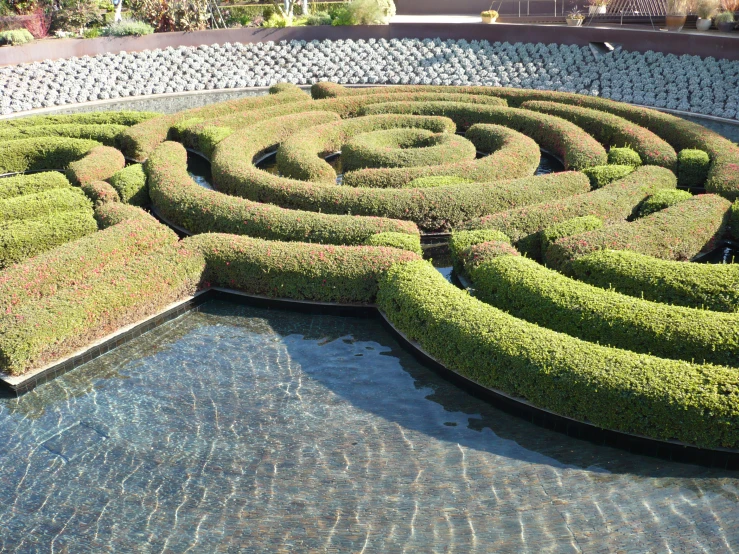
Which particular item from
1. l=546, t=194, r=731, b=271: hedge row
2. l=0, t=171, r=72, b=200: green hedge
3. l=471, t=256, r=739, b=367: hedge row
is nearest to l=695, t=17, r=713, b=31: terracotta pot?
l=546, t=194, r=731, b=271: hedge row

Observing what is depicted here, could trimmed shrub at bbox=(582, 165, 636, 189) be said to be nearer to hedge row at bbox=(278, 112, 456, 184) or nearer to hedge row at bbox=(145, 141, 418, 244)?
hedge row at bbox=(278, 112, 456, 184)

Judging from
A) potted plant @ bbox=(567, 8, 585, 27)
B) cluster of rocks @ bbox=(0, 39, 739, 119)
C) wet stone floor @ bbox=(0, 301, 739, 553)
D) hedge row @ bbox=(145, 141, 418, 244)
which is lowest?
wet stone floor @ bbox=(0, 301, 739, 553)

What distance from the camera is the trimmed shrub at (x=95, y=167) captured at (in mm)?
19359

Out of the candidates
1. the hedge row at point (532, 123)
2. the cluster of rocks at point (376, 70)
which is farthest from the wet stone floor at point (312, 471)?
the cluster of rocks at point (376, 70)

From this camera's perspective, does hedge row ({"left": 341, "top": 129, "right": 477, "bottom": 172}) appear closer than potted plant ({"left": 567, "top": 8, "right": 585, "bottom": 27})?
Yes

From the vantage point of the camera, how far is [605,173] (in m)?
18.5

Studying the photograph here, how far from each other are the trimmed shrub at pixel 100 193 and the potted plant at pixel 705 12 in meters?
26.3

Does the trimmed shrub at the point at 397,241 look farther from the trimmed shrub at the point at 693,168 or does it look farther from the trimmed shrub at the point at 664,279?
the trimmed shrub at the point at 693,168

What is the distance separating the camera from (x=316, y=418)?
11.1 meters

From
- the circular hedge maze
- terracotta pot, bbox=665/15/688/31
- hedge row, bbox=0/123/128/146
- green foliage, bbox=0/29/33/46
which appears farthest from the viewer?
green foliage, bbox=0/29/33/46

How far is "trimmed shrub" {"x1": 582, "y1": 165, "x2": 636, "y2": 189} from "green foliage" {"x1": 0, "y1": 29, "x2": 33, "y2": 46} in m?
27.9

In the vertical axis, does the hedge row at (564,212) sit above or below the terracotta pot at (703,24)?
below

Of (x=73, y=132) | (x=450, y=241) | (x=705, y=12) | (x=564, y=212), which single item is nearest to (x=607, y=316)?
(x=450, y=241)

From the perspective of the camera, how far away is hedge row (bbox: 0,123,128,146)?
78.3 feet
